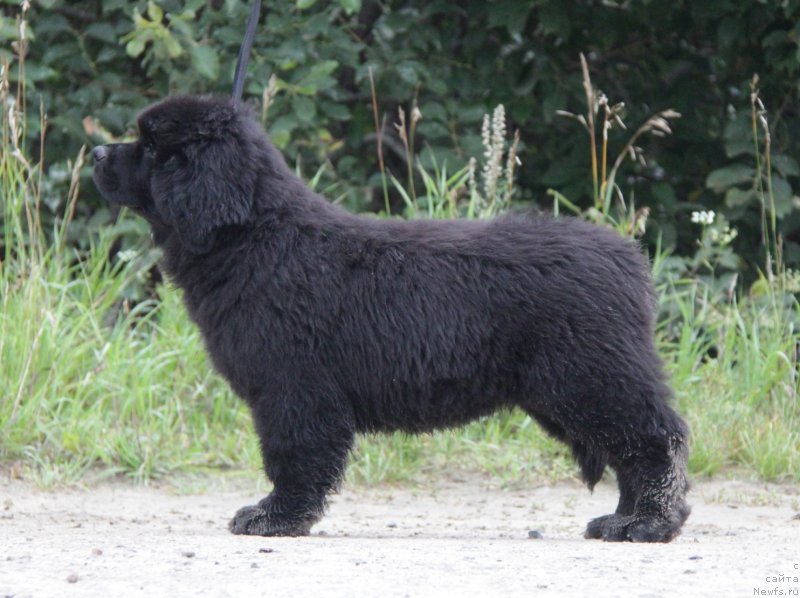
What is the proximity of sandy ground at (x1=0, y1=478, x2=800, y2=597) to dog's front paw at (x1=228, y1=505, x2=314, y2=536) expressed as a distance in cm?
7

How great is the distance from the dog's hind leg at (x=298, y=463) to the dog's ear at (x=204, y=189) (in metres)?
0.72

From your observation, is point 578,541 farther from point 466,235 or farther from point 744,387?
point 744,387

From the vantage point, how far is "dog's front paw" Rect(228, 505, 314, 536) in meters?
4.57

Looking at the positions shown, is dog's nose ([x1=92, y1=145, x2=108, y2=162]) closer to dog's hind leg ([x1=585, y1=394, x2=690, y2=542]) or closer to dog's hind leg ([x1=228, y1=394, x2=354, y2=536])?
dog's hind leg ([x1=228, y1=394, x2=354, y2=536])

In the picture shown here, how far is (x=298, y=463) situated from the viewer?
450 cm

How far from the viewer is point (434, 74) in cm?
805

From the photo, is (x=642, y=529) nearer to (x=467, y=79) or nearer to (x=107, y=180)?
(x=107, y=180)

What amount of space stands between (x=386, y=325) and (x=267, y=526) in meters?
0.88

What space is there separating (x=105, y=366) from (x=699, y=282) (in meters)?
3.46

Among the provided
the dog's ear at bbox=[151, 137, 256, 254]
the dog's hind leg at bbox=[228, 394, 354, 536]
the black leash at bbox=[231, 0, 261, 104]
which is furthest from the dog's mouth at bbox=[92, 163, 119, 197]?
the dog's hind leg at bbox=[228, 394, 354, 536]

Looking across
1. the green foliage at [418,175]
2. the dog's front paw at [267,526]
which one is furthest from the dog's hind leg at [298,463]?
the green foliage at [418,175]

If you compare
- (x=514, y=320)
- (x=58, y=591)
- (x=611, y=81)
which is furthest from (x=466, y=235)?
(x=611, y=81)

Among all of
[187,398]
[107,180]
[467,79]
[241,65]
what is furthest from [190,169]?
[467,79]

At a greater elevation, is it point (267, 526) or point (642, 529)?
point (642, 529)
